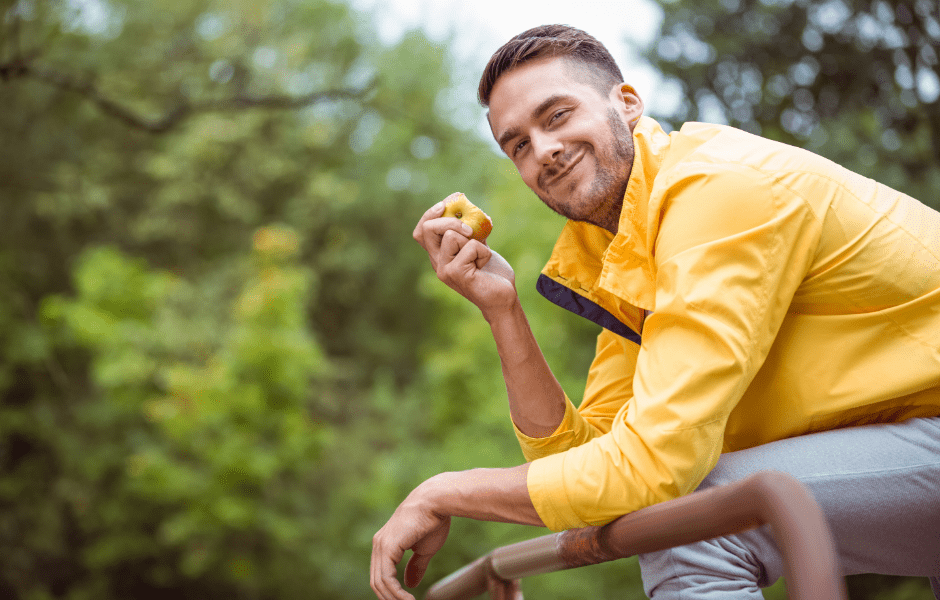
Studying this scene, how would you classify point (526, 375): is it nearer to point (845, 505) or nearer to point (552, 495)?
point (552, 495)

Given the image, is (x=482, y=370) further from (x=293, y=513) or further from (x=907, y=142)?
(x=907, y=142)

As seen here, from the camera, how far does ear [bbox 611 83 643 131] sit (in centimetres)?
161

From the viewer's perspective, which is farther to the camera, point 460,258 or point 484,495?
point 460,258

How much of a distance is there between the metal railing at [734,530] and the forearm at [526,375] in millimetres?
376

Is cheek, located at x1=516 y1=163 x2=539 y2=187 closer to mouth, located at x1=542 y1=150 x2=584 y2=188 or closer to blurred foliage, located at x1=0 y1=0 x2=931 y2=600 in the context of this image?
mouth, located at x1=542 y1=150 x2=584 y2=188

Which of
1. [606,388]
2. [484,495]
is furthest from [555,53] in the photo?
[484,495]

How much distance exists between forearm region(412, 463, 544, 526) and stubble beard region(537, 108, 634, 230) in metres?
0.56

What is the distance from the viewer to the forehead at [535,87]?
1541 millimetres

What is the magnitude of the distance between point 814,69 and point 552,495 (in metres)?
5.37

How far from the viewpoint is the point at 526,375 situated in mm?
1566

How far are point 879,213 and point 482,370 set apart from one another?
10.4 m

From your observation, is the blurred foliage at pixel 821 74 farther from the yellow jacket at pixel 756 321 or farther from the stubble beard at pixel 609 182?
the yellow jacket at pixel 756 321

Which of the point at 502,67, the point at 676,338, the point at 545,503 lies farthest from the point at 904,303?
the point at 502,67

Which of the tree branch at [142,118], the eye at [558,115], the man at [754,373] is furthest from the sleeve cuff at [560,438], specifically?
the tree branch at [142,118]
